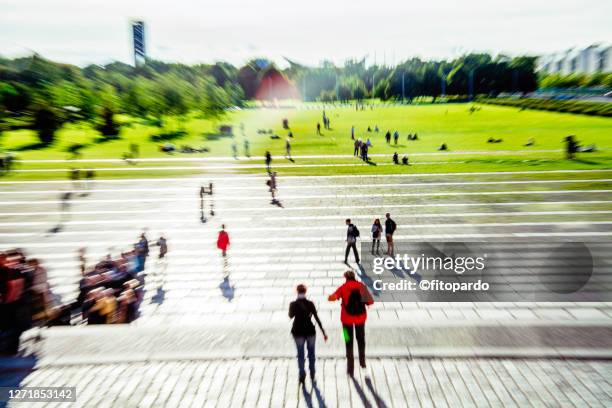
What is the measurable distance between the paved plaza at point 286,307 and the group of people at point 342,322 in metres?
0.33

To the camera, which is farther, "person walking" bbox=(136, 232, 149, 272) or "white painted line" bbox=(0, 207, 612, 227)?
"white painted line" bbox=(0, 207, 612, 227)

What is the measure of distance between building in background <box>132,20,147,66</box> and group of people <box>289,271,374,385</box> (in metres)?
103

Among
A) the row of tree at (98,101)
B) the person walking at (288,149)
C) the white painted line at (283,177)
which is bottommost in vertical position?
the white painted line at (283,177)

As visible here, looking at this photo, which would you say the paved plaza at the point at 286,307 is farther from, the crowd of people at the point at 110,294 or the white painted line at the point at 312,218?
the crowd of people at the point at 110,294

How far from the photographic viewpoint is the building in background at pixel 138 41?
99875 millimetres

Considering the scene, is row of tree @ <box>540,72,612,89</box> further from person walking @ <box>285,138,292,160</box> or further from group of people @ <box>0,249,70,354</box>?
group of people @ <box>0,249,70,354</box>

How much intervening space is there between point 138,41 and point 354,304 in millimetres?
111825

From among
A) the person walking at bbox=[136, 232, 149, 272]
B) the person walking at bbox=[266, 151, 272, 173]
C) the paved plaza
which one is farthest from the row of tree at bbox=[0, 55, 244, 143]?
the person walking at bbox=[136, 232, 149, 272]

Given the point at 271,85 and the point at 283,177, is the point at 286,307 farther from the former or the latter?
the point at 271,85

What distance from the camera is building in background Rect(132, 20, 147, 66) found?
3932 inches

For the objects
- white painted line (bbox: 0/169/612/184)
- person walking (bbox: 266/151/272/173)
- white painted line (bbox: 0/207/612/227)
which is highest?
person walking (bbox: 266/151/272/173)

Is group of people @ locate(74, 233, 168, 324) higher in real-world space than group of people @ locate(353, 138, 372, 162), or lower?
lower

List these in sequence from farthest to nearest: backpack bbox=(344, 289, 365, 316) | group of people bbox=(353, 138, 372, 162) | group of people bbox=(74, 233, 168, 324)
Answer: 1. group of people bbox=(353, 138, 372, 162)
2. group of people bbox=(74, 233, 168, 324)
3. backpack bbox=(344, 289, 365, 316)

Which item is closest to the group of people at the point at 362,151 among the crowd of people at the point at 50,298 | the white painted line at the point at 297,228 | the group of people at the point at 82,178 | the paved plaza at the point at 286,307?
the paved plaza at the point at 286,307
